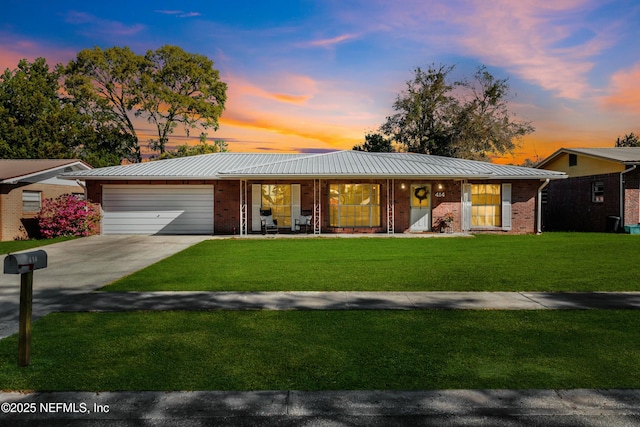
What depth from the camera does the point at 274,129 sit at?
2714 cm

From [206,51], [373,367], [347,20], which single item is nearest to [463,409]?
[373,367]

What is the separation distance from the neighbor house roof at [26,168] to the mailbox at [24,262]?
16.7 metres

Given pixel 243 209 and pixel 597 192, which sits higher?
pixel 597 192

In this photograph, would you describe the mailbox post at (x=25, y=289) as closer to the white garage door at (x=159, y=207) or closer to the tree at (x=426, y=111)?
the white garage door at (x=159, y=207)

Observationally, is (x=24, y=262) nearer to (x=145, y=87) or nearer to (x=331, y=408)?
(x=331, y=408)

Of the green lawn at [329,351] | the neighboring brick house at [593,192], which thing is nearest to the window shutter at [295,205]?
the green lawn at [329,351]

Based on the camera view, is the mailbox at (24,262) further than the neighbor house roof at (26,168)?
No

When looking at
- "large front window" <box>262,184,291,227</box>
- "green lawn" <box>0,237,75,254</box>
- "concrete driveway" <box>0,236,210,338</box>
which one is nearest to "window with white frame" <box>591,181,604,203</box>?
"large front window" <box>262,184,291,227</box>

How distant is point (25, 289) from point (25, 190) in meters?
18.2

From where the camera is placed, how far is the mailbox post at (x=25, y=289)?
3.97 metres

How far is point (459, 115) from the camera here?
37.7 m

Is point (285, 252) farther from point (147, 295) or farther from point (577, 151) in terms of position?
point (577, 151)

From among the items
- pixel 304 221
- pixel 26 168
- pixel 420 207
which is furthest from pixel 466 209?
pixel 26 168

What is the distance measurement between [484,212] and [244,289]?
49.5ft
